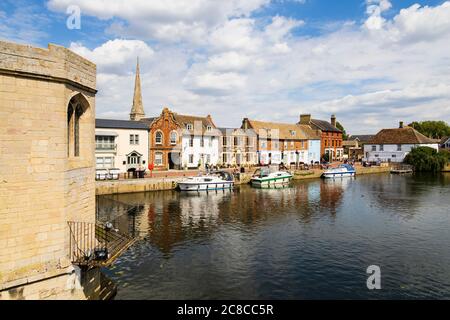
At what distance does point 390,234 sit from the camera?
24969 mm

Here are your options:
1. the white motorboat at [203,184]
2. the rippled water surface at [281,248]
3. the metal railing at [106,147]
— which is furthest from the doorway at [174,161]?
the rippled water surface at [281,248]

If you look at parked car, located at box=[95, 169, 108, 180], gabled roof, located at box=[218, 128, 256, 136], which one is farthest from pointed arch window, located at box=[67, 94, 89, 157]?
gabled roof, located at box=[218, 128, 256, 136]

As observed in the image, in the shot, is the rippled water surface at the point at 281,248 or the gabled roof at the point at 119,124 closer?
the rippled water surface at the point at 281,248

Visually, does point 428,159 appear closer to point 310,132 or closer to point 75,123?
point 310,132

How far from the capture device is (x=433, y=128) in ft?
413

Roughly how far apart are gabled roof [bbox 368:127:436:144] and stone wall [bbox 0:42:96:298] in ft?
287

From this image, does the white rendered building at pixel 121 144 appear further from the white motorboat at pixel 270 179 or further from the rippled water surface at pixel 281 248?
A: the white motorboat at pixel 270 179

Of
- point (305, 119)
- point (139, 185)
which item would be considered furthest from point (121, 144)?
point (305, 119)

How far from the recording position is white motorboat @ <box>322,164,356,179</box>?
61.2 m

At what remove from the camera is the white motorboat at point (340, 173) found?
2410 inches

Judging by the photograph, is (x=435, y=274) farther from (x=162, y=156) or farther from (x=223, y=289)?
(x=162, y=156)

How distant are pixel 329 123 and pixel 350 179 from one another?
33394mm

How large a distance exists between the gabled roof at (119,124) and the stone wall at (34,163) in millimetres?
37737

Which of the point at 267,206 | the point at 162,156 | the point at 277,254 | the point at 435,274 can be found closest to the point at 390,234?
the point at 435,274
